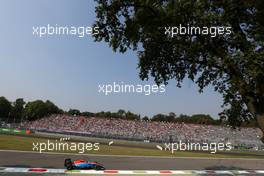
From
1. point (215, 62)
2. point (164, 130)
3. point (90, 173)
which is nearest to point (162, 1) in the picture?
point (215, 62)

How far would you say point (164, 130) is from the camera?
6719 centimetres

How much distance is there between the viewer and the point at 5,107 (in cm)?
12625

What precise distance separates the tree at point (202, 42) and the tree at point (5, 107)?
125221 mm

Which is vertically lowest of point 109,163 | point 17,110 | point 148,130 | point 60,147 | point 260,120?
point 109,163

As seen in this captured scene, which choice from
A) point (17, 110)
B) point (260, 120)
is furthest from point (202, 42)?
point (17, 110)

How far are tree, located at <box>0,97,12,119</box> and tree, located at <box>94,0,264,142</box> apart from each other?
125221 mm

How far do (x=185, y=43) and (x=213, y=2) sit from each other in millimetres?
1108

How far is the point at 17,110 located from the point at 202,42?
13046cm

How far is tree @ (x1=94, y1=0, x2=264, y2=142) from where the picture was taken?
7.03 meters

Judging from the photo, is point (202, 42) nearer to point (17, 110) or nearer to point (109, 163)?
point (109, 163)

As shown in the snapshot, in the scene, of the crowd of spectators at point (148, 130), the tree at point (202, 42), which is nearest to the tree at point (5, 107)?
the crowd of spectators at point (148, 130)

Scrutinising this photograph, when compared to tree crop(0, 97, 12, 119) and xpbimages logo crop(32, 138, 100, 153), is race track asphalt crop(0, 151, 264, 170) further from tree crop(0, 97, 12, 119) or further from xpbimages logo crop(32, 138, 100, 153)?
tree crop(0, 97, 12, 119)

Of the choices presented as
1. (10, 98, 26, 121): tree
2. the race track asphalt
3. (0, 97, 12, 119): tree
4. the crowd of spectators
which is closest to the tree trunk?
the race track asphalt

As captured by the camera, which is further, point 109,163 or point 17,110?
point 17,110
